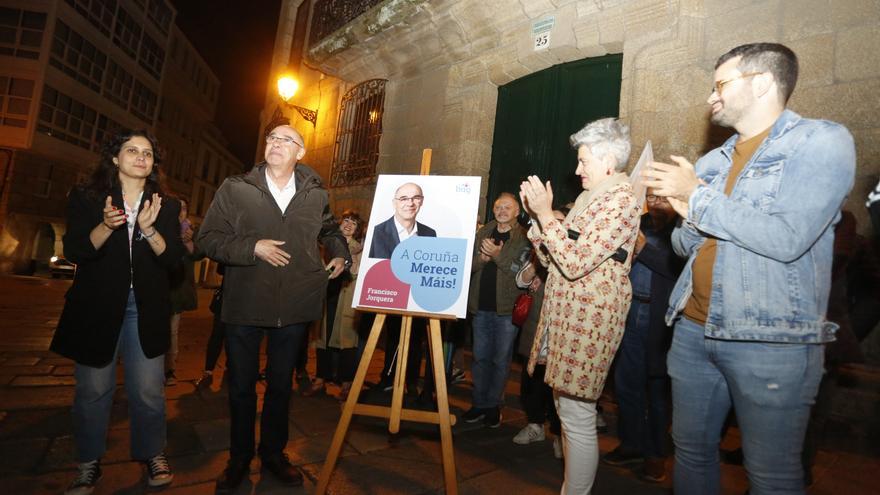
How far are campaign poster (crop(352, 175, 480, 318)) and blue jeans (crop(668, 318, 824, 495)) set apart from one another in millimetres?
1309

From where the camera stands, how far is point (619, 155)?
2256 mm

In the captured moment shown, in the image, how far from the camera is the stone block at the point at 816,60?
3547 millimetres

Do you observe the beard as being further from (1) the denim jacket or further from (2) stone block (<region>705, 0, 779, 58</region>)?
(2) stone block (<region>705, 0, 779, 58</region>)

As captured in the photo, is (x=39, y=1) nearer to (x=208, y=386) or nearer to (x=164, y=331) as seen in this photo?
(x=208, y=386)

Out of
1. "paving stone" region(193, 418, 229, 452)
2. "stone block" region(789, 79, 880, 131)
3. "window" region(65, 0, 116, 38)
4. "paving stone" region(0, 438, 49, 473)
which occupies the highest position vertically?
"window" region(65, 0, 116, 38)

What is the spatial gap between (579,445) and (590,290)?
0.75 metres

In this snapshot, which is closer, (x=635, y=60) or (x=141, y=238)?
(x=141, y=238)

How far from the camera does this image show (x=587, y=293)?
6.99 ft

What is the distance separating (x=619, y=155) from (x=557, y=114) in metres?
3.91

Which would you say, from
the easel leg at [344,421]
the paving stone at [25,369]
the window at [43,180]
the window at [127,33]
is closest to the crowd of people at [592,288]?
the easel leg at [344,421]

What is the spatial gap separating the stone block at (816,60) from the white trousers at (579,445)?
3470mm

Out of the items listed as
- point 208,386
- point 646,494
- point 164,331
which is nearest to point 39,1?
point 208,386

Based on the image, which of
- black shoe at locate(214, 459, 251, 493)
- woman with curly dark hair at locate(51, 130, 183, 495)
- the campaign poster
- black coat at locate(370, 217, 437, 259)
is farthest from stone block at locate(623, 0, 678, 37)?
black shoe at locate(214, 459, 251, 493)

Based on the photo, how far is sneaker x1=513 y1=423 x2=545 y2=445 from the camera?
3.56 meters
